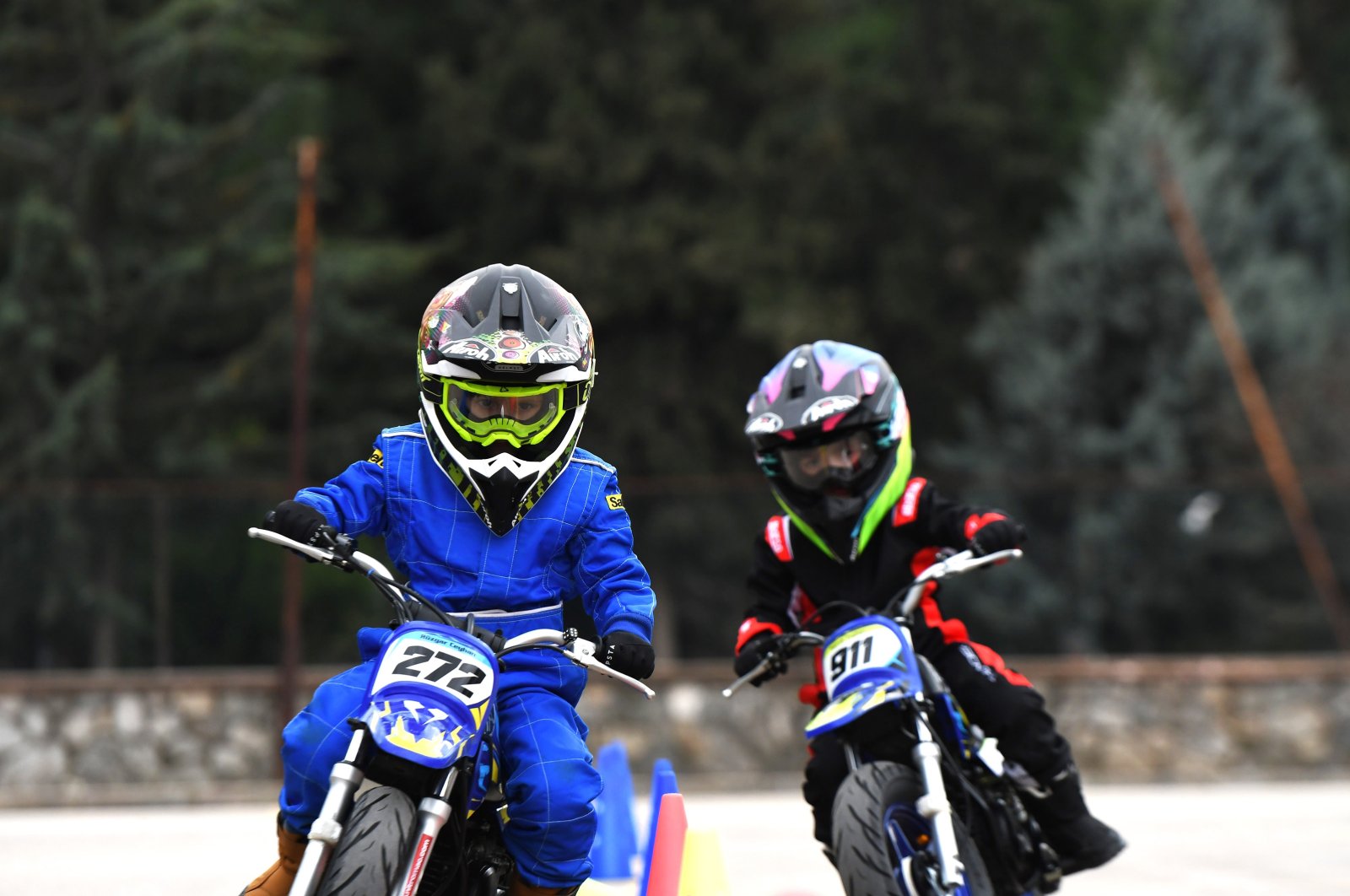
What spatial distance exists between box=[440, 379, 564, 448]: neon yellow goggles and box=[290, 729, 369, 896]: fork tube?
1.00m

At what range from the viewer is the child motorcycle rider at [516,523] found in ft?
16.2

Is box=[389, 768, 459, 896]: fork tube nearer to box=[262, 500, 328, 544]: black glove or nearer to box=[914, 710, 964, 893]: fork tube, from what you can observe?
box=[262, 500, 328, 544]: black glove

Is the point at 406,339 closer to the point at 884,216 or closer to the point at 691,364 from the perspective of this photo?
the point at 691,364

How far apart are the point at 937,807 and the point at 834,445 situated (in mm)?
1409

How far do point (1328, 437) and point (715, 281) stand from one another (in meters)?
10.5

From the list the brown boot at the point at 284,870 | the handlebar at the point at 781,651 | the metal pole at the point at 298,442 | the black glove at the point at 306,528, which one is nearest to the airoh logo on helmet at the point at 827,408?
the handlebar at the point at 781,651

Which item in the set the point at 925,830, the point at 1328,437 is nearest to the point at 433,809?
the point at 925,830

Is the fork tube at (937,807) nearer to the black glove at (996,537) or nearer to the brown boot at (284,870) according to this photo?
the black glove at (996,537)

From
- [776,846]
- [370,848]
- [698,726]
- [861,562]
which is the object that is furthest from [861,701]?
[698,726]

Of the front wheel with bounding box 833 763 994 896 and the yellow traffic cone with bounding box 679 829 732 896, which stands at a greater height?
the front wheel with bounding box 833 763 994 896

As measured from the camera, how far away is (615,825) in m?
9.35

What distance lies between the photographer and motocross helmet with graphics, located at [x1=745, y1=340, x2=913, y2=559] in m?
6.59

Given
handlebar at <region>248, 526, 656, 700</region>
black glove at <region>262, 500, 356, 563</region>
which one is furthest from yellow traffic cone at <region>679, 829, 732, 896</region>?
black glove at <region>262, 500, 356, 563</region>

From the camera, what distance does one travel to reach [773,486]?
22.5 ft
